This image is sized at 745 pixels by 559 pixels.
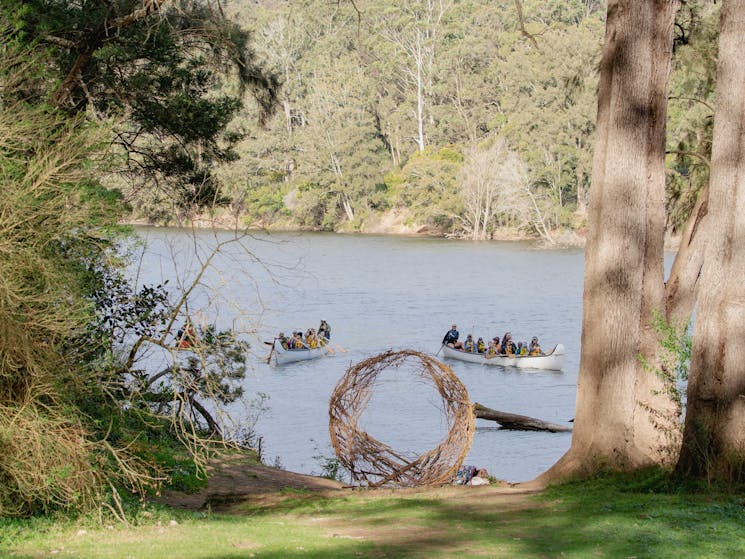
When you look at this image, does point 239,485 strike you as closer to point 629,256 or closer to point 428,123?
point 629,256

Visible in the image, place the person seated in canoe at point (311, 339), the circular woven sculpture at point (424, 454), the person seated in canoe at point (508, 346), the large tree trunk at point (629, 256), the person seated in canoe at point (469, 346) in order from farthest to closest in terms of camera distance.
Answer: the person seated in canoe at point (311, 339) < the person seated in canoe at point (469, 346) < the person seated in canoe at point (508, 346) < the circular woven sculpture at point (424, 454) < the large tree trunk at point (629, 256)

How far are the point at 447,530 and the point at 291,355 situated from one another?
74.7ft

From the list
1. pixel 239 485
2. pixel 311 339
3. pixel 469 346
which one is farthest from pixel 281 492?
pixel 469 346

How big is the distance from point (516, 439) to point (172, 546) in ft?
47.1

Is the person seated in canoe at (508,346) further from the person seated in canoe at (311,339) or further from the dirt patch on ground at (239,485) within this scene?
Answer: the dirt patch on ground at (239,485)

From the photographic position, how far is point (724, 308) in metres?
8.71

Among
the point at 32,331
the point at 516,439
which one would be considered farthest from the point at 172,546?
the point at 516,439

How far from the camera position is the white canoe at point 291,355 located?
97.9 ft

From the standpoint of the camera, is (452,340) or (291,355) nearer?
(291,355)

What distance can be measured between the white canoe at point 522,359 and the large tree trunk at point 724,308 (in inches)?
806

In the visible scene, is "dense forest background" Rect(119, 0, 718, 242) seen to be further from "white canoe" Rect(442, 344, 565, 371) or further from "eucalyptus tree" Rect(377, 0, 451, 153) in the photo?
"white canoe" Rect(442, 344, 565, 371)

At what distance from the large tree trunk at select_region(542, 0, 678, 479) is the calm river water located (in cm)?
330

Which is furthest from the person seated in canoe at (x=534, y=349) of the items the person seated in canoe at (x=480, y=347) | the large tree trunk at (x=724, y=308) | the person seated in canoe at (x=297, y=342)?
the large tree trunk at (x=724, y=308)

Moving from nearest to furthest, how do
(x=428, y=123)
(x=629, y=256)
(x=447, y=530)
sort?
(x=447, y=530) → (x=629, y=256) → (x=428, y=123)
